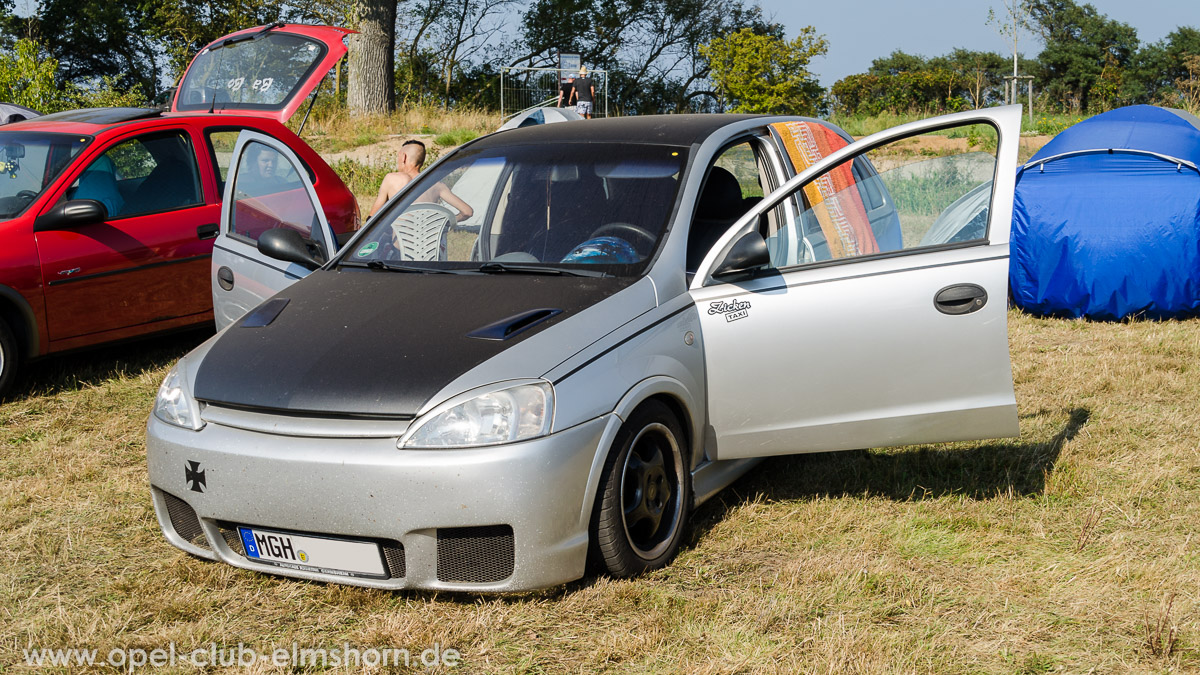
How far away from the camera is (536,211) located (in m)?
4.43

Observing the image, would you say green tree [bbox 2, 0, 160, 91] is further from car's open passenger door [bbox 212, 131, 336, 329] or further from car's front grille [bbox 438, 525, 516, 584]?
car's front grille [bbox 438, 525, 516, 584]

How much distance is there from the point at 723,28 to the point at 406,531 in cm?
4185

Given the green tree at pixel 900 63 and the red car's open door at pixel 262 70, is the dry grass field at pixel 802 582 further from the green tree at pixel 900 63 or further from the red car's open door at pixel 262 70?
the green tree at pixel 900 63

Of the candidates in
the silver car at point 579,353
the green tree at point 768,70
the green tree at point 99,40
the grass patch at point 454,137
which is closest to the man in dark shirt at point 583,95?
the grass patch at point 454,137

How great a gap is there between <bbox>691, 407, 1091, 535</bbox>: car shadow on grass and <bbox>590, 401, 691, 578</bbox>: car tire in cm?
46

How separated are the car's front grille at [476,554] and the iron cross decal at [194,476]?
0.83m

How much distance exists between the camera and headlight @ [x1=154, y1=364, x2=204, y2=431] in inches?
139

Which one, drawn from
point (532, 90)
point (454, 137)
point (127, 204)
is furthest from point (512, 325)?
point (532, 90)

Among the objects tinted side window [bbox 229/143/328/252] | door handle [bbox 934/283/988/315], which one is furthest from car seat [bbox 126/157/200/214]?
door handle [bbox 934/283/988/315]

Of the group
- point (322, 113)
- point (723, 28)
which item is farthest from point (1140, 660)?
point (723, 28)

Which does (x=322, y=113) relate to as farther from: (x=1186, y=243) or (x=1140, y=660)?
(x=1140, y=660)

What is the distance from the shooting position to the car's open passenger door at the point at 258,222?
5.04 metres

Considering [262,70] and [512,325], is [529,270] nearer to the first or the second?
[512,325]

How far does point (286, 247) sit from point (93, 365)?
3140 millimetres
